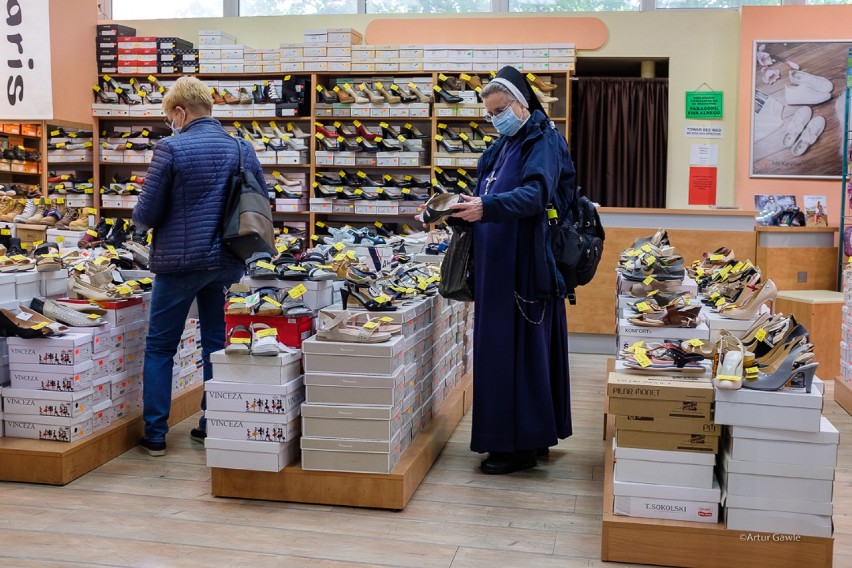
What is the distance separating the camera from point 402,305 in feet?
11.6

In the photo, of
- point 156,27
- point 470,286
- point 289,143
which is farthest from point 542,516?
point 156,27

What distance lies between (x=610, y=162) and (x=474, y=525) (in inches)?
232

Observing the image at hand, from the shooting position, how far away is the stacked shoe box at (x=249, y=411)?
312 cm

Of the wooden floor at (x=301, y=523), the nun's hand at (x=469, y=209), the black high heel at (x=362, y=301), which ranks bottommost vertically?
the wooden floor at (x=301, y=523)

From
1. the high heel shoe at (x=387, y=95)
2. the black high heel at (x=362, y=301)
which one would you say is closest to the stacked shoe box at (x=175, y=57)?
the high heel shoe at (x=387, y=95)

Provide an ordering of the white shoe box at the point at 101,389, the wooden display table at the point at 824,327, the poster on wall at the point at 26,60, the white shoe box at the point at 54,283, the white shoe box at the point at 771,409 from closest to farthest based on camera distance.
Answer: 1. the white shoe box at the point at 771,409
2. the white shoe box at the point at 101,389
3. the white shoe box at the point at 54,283
4. the poster on wall at the point at 26,60
5. the wooden display table at the point at 824,327

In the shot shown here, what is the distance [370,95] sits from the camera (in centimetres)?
787

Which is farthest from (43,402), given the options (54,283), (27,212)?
(27,212)

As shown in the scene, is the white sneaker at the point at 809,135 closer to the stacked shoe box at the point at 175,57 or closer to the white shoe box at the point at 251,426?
the stacked shoe box at the point at 175,57

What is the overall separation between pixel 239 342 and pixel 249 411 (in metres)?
0.25

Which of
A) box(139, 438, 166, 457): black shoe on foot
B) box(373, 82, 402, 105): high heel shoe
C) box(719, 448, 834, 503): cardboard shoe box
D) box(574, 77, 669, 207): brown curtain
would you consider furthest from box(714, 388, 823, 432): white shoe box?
box(574, 77, 669, 207): brown curtain

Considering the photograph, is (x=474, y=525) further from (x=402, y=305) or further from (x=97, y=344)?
(x=97, y=344)

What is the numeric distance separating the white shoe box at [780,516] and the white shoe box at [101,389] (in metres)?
2.40

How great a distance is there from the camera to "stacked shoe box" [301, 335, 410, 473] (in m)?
3.10
